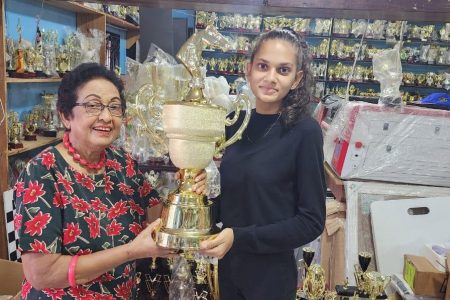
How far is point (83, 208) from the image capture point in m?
1.00

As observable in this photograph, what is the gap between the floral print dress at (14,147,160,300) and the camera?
36.5 inches

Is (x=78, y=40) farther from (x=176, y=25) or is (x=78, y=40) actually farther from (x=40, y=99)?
(x=176, y=25)

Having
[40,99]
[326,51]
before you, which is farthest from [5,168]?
[326,51]

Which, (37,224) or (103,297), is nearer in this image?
(37,224)

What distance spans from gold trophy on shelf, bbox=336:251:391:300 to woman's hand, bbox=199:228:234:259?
2.51ft

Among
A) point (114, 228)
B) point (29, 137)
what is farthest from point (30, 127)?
point (114, 228)

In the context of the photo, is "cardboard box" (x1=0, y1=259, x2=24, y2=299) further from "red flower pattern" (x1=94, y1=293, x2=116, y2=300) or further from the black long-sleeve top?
the black long-sleeve top

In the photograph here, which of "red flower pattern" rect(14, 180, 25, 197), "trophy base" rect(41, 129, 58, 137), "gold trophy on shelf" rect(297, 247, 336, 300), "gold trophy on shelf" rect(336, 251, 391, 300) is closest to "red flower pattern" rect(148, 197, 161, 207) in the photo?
"red flower pattern" rect(14, 180, 25, 197)

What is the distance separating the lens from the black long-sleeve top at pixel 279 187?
0.99 meters

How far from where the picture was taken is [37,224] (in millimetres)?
919

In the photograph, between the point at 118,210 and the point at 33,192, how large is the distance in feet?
0.69

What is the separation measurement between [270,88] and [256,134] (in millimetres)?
134

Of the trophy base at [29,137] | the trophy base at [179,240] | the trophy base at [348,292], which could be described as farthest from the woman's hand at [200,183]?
the trophy base at [29,137]

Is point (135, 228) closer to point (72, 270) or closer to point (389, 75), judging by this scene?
point (72, 270)
